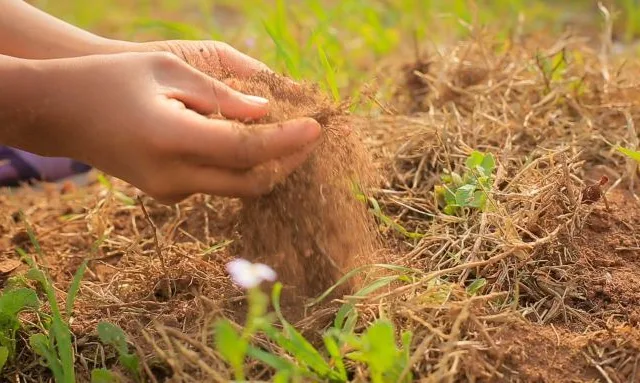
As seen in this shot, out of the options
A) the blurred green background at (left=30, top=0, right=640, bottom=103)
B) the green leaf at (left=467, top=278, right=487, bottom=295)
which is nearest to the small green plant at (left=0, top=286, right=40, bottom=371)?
the green leaf at (left=467, top=278, right=487, bottom=295)

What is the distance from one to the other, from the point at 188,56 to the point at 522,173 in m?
0.78

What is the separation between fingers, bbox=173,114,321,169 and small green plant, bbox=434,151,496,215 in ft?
1.56

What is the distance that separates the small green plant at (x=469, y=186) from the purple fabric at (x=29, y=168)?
131 centimetres

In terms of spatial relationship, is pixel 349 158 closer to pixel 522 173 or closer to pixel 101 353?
pixel 522 173

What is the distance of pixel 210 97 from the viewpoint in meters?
1.40

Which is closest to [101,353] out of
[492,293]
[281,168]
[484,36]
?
[281,168]

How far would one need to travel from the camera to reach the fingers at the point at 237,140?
4.19ft

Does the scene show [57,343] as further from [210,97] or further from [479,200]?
[479,200]

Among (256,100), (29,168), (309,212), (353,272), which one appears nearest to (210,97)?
(256,100)

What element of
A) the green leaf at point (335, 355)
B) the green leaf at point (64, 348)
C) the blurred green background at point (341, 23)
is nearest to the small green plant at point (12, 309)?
the green leaf at point (64, 348)

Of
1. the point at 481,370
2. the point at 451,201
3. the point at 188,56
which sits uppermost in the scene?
the point at 188,56

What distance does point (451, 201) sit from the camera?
5.73ft

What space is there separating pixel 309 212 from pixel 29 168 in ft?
4.53

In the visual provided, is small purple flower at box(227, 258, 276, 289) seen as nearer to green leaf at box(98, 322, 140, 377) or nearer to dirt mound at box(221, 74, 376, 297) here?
dirt mound at box(221, 74, 376, 297)
